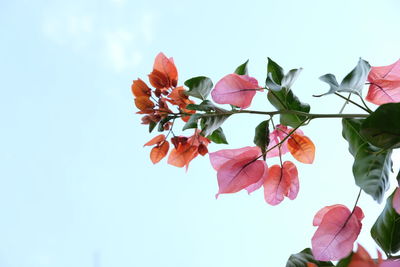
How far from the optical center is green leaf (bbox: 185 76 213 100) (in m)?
0.52

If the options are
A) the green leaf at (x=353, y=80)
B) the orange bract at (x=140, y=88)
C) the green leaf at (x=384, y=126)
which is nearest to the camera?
the green leaf at (x=384, y=126)

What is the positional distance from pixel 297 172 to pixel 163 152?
0.17 meters

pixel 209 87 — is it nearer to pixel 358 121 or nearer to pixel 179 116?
pixel 179 116

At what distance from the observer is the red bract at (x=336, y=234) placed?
0.42 meters

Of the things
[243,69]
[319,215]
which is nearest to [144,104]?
[243,69]

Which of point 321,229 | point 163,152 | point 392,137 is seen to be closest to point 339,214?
point 321,229

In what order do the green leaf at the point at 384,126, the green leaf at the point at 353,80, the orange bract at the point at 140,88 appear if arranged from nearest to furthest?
the green leaf at the point at 384,126
the green leaf at the point at 353,80
the orange bract at the point at 140,88

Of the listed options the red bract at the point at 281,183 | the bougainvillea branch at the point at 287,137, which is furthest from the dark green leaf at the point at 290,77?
the red bract at the point at 281,183

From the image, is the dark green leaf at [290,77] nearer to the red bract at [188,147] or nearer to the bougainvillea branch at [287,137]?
the bougainvillea branch at [287,137]

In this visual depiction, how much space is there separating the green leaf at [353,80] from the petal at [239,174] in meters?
0.11

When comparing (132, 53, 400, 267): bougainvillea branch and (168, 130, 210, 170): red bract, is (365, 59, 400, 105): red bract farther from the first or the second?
(168, 130, 210, 170): red bract

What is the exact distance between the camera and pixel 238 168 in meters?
0.49

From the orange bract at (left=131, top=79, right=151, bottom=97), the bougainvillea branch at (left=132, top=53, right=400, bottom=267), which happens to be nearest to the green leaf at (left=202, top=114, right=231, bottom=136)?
the bougainvillea branch at (left=132, top=53, right=400, bottom=267)

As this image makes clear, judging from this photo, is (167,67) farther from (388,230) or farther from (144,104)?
(388,230)
